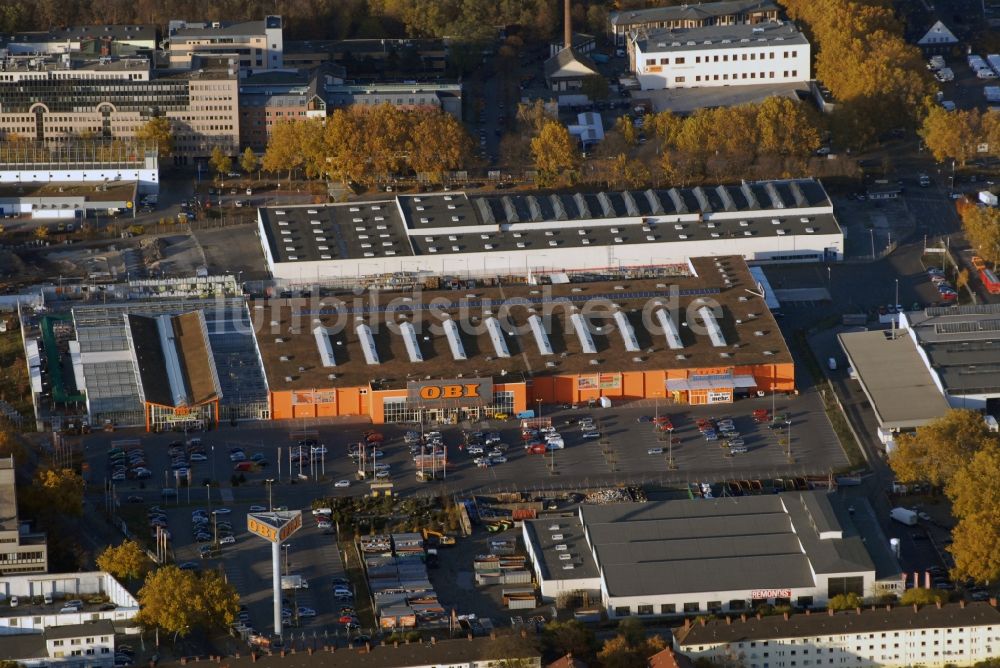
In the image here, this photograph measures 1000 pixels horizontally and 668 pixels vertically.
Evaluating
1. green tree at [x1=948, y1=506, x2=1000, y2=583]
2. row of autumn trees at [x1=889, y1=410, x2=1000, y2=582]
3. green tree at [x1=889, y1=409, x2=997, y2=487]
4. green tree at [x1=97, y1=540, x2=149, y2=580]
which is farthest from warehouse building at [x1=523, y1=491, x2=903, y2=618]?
green tree at [x1=97, y1=540, x2=149, y2=580]

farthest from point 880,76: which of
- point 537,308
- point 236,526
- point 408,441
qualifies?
point 236,526

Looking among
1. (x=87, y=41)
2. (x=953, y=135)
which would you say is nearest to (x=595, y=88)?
(x=953, y=135)

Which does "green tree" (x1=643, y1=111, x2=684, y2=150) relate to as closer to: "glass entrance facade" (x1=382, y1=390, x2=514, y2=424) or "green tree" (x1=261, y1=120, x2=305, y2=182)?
"green tree" (x1=261, y1=120, x2=305, y2=182)

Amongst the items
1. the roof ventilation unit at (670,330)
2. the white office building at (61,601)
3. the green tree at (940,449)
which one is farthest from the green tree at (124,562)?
the green tree at (940,449)

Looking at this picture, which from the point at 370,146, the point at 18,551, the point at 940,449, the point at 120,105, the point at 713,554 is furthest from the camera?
the point at 120,105

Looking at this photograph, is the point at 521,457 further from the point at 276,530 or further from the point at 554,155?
the point at 554,155

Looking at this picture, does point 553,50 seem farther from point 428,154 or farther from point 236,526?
point 236,526
